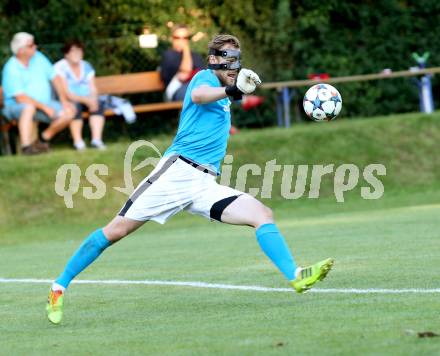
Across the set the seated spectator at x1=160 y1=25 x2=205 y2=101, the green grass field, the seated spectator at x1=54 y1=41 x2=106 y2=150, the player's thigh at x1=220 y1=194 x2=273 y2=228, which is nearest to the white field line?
the green grass field

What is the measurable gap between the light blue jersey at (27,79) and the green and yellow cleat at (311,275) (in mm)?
10969

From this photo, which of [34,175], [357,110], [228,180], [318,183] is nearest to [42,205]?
[34,175]

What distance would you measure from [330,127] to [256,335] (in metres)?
13.7

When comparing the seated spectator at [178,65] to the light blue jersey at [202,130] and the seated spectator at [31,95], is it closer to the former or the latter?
the seated spectator at [31,95]

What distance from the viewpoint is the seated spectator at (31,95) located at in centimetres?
1822

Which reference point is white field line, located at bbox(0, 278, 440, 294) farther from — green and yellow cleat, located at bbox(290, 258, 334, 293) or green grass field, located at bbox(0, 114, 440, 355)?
green and yellow cleat, located at bbox(290, 258, 334, 293)

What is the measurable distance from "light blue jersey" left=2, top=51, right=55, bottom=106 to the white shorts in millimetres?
10041

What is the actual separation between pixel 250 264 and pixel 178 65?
893 cm

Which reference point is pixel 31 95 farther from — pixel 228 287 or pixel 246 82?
pixel 246 82

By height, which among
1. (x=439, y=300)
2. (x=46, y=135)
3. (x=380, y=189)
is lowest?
(x=380, y=189)

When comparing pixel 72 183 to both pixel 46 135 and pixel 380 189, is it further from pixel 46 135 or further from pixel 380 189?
pixel 380 189

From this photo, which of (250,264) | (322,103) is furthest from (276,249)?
(250,264)

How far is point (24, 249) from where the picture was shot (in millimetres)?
15430

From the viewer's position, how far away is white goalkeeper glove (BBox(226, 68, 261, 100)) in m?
7.96
